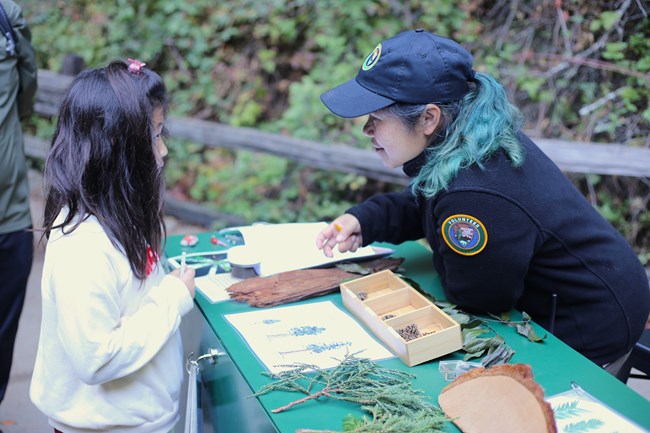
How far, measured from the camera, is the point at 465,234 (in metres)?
1.69

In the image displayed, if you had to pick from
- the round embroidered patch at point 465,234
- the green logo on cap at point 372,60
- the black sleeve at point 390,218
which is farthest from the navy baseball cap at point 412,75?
the black sleeve at point 390,218

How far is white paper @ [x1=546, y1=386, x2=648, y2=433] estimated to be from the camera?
132 centimetres

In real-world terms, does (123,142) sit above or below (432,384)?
above

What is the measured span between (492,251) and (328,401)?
602 millimetres

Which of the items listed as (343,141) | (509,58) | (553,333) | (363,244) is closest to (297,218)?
(343,141)

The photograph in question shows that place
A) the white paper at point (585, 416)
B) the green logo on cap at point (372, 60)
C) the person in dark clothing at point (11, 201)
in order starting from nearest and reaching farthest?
the white paper at point (585, 416)
the green logo on cap at point (372, 60)
the person in dark clothing at point (11, 201)

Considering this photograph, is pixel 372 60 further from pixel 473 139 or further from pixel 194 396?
pixel 194 396

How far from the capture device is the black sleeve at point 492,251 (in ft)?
5.48

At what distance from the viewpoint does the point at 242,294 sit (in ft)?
6.36

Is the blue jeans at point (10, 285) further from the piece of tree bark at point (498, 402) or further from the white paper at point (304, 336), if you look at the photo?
the piece of tree bark at point (498, 402)

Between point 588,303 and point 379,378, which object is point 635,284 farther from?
point 379,378

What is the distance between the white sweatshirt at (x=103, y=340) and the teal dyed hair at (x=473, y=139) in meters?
0.74

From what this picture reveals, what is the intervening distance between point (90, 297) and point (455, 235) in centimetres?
93

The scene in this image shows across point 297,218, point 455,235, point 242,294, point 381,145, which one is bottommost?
point 297,218
